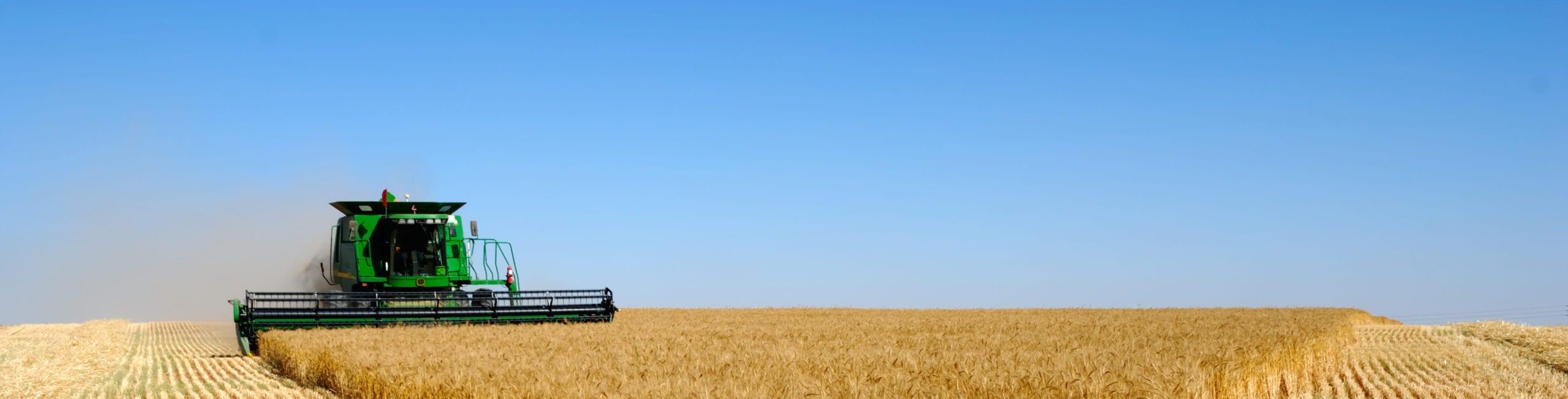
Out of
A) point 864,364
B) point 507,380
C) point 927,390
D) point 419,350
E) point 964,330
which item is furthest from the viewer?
point 964,330

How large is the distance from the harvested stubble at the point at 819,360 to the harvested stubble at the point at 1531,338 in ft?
8.51

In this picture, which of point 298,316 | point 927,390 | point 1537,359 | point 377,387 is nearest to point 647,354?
point 377,387

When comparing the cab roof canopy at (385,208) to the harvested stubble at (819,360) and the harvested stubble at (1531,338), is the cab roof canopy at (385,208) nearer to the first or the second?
the harvested stubble at (819,360)

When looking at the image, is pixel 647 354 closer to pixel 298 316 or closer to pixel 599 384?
pixel 599 384

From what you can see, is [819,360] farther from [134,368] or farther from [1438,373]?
[134,368]

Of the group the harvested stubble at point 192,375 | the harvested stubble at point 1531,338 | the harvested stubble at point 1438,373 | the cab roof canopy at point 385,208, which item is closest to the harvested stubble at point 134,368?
the harvested stubble at point 192,375

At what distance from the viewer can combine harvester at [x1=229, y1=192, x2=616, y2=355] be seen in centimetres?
1772

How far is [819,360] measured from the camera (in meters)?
9.46

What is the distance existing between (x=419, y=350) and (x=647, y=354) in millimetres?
2401

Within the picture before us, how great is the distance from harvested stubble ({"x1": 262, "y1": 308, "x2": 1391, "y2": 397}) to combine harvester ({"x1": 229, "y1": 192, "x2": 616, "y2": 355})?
1.34m

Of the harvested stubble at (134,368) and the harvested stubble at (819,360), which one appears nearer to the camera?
the harvested stubble at (819,360)

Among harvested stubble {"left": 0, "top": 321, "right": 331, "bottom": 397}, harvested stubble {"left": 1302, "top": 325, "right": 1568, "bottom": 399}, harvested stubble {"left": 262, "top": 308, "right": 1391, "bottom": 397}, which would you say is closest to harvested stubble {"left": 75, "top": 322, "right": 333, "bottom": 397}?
harvested stubble {"left": 0, "top": 321, "right": 331, "bottom": 397}

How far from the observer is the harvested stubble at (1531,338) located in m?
16.3

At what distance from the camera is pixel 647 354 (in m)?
10.5
